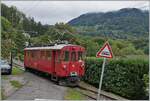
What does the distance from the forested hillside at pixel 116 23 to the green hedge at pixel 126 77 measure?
466 cm

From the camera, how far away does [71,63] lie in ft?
72.0

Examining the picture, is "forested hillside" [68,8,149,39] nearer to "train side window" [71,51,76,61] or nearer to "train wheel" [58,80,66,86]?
"train side window" [71,51,76,61]

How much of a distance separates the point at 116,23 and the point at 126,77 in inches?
425

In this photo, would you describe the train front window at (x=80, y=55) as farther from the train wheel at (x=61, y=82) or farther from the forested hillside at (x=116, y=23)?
the forested hillside at (x=116, y=23)

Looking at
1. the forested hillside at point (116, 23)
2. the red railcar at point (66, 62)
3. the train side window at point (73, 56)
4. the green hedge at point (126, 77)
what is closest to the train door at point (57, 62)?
the red railcar at point (66, 62)

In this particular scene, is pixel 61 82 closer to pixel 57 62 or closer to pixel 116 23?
pixel 57 62

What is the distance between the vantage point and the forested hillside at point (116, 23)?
82.2ft

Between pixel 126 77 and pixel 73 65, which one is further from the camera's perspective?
pixel 73 65

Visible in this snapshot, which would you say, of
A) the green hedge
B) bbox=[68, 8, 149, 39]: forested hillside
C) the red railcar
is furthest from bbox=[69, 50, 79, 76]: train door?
bbox=[68, 8, 149, 39]: forested hillside

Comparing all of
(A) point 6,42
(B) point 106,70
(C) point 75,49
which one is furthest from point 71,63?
(A) point 6,42

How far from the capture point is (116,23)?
1156 inches

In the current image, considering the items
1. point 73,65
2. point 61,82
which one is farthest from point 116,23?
point 61,82

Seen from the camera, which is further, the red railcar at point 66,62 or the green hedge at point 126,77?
the red railcar at point 66,62

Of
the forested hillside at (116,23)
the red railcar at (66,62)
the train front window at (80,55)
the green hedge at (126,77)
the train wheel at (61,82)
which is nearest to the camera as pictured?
A: the green hedge at (126,77)
